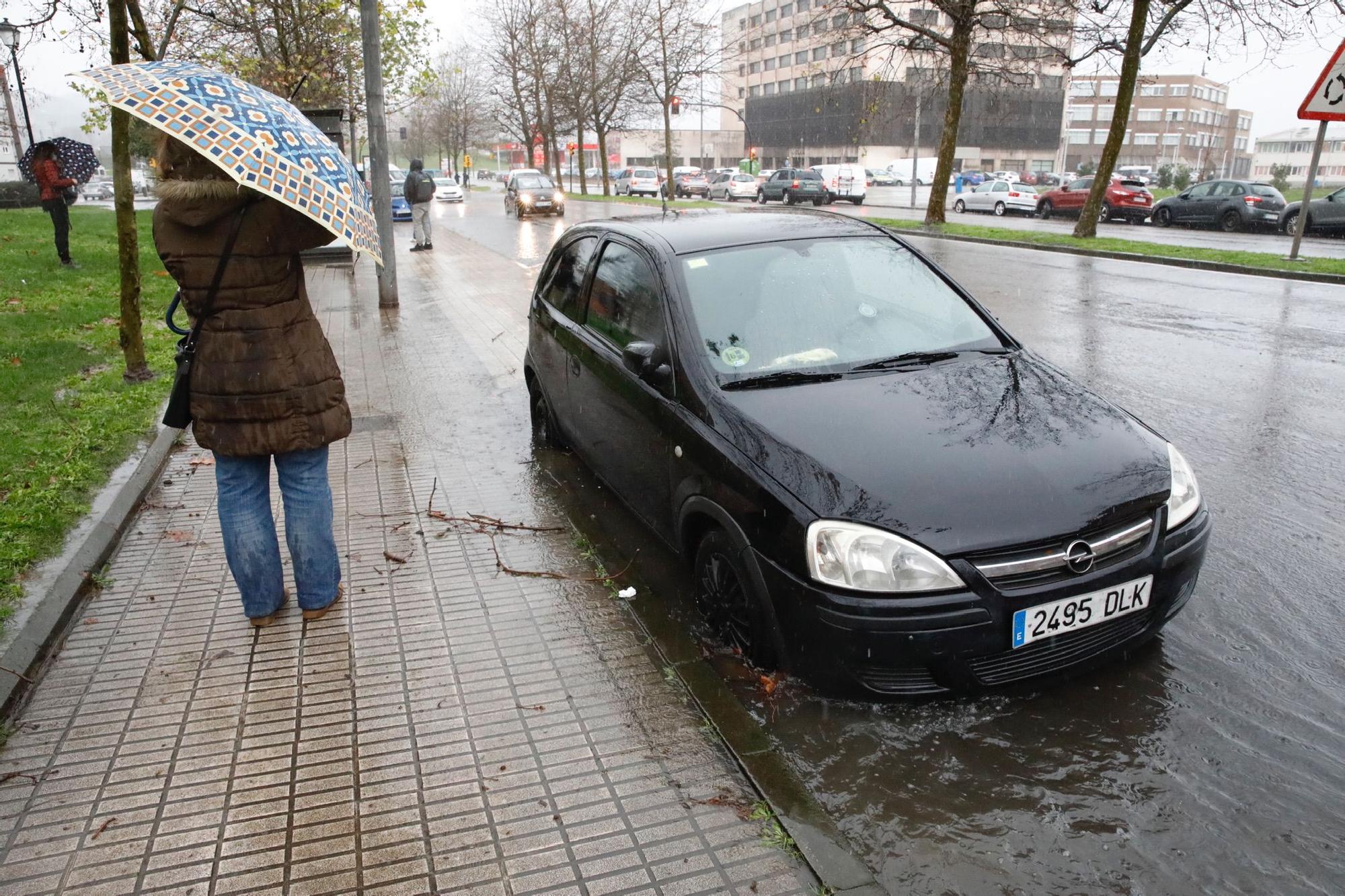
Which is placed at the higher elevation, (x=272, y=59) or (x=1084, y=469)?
(x=272, y=59)

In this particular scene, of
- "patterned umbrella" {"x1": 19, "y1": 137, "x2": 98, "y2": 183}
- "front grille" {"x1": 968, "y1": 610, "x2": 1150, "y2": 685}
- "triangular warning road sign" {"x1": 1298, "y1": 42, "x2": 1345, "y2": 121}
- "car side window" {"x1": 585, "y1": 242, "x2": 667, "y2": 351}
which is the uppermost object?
"triangular warning road sign" {"x1": 1298, "y1": 42, "x2": 1345, "y2": 121}

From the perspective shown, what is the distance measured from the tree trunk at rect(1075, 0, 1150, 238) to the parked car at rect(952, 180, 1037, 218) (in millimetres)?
13876

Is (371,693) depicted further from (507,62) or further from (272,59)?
(507,62)

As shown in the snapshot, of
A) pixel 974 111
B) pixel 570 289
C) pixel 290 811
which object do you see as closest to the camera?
pixel 290 811

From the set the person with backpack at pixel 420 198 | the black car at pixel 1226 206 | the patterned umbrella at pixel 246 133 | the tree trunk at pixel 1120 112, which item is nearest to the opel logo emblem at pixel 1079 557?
the patterned umbrella at pixel 246 133

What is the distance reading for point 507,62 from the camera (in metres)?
52.9

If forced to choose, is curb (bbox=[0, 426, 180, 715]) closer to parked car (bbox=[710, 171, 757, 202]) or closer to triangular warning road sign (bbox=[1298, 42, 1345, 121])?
triangular warning road sign (bbox=[1298, 42, 1345, 121])

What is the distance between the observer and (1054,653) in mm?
3227

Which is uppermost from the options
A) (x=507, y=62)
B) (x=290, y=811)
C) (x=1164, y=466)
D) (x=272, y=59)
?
(x=507, y=62)

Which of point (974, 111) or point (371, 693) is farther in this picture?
point (974, 111)

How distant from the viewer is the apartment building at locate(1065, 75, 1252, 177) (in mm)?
115500

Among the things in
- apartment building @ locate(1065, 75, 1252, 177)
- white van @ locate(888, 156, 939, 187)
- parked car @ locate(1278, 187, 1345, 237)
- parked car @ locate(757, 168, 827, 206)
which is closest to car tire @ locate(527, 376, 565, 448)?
parked car @ locate(1278, 187, 1345, 237)

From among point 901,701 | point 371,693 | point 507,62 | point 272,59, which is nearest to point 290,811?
point 371,693

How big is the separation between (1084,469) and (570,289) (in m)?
3.22
